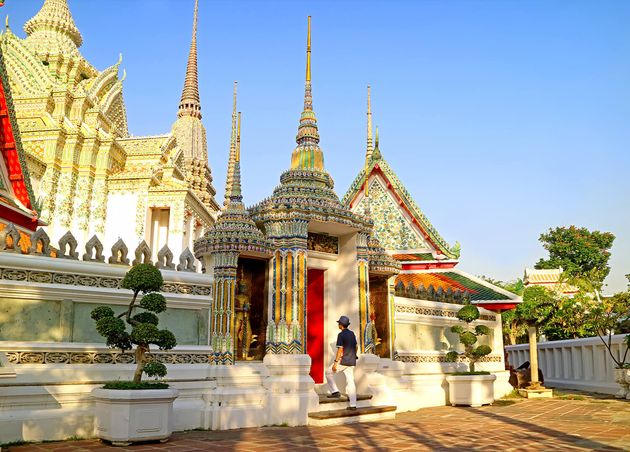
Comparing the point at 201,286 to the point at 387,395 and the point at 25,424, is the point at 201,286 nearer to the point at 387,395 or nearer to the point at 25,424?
the point at 25,424

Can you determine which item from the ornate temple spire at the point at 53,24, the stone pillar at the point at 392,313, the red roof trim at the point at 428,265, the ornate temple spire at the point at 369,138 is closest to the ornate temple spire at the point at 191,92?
the ornate temple spire at the point at 53,24

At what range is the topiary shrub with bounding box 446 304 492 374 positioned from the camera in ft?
41.8

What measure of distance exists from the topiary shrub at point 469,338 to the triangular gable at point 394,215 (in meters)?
3.40

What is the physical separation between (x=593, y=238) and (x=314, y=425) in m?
41.8

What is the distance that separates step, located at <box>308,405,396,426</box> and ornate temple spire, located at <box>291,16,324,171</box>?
4.63 metres

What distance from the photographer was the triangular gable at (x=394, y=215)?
663 inches

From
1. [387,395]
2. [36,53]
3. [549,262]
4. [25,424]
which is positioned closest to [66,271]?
[25,424]

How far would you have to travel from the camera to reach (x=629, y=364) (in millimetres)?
14367

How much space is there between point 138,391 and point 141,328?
2.54 ft

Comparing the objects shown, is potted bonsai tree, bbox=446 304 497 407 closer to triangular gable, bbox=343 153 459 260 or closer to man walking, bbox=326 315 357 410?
man walking, bbox=326 315 357 410

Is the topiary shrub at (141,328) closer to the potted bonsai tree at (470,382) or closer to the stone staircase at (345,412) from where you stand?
the stone staircase at (345,412)

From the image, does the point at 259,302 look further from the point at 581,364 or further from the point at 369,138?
the point at 581,364

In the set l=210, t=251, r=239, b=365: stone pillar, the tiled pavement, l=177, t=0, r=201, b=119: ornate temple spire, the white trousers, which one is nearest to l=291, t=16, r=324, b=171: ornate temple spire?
l=210, t=251, r=239, b=365: stone pillar

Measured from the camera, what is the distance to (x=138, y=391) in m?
7.17
